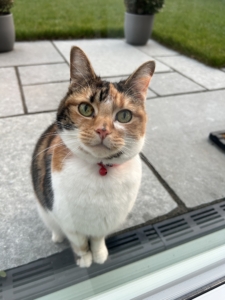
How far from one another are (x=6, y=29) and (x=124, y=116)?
134 centimetres

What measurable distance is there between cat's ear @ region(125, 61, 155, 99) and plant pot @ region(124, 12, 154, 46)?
1172 mm

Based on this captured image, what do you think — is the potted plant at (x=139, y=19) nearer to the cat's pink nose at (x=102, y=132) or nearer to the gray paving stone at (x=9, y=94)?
the gray paving stone at (x=9, y=94)

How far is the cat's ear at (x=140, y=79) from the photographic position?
73 centimetres

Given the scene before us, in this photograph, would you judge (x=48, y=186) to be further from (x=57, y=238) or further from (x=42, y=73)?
(x=42, y=73)

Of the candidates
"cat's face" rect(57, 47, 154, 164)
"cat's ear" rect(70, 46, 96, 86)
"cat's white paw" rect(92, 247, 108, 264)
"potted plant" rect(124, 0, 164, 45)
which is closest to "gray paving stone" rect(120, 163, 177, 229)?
"cat's white paw" rect(92, 247, 108, 264)

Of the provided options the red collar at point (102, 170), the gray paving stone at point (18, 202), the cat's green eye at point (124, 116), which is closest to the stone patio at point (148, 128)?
the gray paving stone at point (18, 202)

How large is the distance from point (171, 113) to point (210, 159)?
0.38 meters

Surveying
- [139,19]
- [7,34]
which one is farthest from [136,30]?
[7,34]

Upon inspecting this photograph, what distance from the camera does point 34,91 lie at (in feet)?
5.38

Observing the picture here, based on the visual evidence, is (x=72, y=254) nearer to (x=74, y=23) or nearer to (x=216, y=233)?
(x=216, y=233)

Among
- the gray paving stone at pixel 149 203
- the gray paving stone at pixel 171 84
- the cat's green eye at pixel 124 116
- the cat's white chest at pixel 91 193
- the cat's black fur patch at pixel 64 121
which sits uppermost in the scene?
the cat's green eye at pixel 124 116

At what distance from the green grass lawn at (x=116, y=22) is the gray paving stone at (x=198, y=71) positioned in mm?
64

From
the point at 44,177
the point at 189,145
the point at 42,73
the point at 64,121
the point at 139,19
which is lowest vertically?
the point at 189,145

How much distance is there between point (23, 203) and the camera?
105 centimetres
